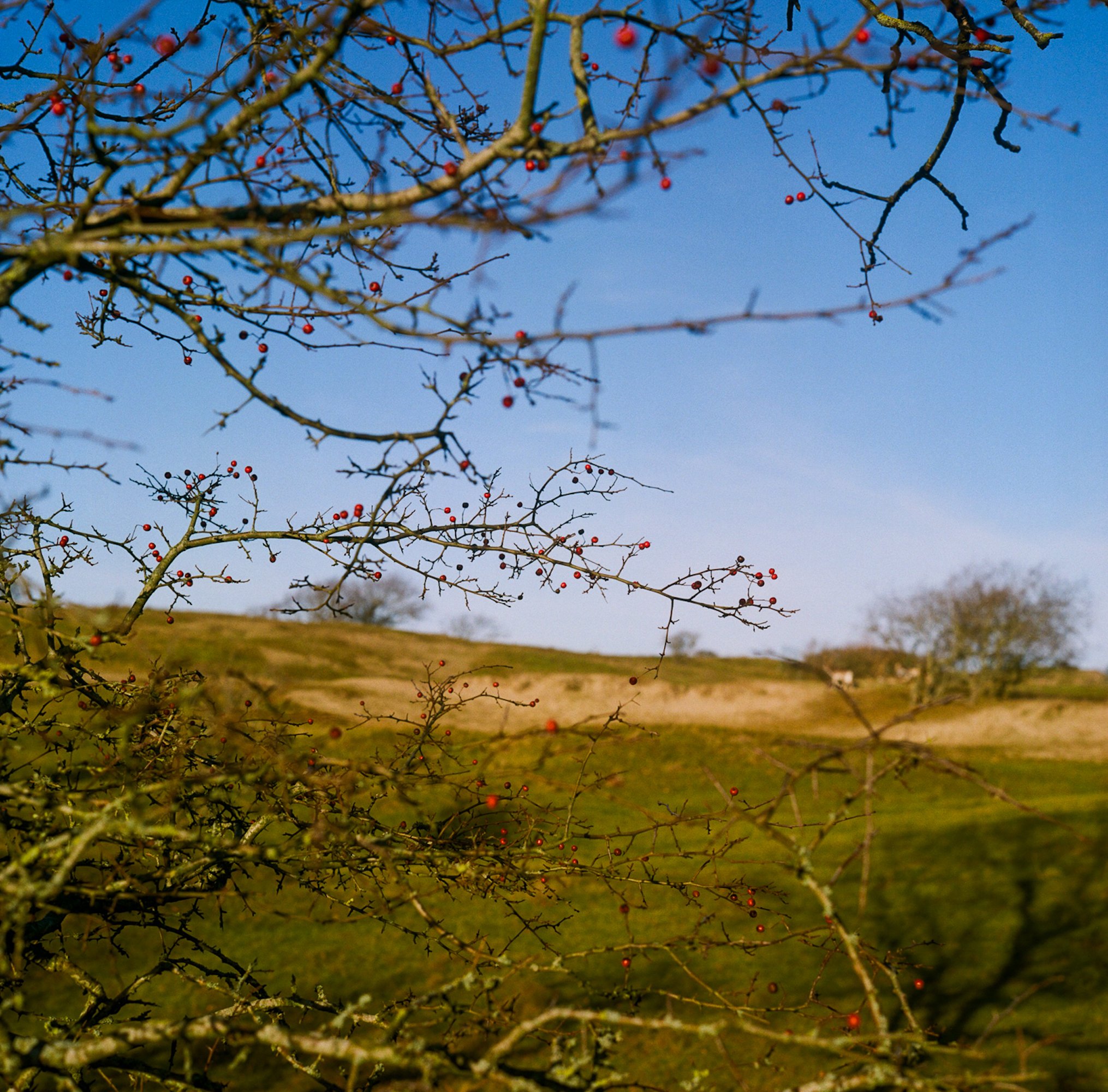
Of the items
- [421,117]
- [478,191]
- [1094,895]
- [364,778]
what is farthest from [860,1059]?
[1094,895]

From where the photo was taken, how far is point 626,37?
2477 millimetres

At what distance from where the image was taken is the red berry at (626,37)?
8.08 feet

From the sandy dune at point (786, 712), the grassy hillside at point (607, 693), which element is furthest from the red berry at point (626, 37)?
the sandy dune at point (786, 712)

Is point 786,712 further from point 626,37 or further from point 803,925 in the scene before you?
point 626,37

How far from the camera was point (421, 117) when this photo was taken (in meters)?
3.61

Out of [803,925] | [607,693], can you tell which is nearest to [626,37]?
[803,925]

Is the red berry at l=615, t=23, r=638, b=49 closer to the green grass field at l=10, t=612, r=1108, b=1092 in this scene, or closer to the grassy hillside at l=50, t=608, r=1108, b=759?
the green grass field at l=10, t=612, r=1108, b=1092

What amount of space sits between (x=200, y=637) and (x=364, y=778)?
81.1 feet

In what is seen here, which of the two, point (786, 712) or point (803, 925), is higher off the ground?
point (786, 712)

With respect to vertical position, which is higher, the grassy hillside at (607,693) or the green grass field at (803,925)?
the grassy hillside at (607,693)

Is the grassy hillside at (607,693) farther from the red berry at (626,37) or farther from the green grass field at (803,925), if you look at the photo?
the red berry at (626,37)

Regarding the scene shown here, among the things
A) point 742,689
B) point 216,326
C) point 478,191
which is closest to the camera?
point 478,191

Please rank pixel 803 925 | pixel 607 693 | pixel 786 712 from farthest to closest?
pixel 786 712 → pixel 607 693 → pixel 803 925

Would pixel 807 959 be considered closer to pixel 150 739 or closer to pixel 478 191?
pixel 150 739
